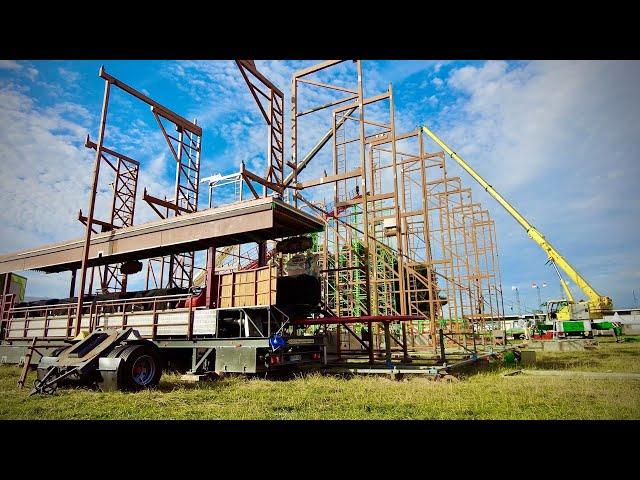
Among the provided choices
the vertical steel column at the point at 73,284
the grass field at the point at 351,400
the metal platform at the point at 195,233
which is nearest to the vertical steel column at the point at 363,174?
the metal platform at the point at 195,233

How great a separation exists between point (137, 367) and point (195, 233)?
13.5ft

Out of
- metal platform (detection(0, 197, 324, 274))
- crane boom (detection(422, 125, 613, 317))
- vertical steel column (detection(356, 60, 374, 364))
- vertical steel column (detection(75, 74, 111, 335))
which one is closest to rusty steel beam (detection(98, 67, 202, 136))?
vertical steel column (detection(75, 74, 111, 335))

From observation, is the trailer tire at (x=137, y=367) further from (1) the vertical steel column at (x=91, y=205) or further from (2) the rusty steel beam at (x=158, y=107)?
(2) the rusty steel beam at (x=158, y=107)

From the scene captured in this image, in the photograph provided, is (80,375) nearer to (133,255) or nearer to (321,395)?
(321,395)

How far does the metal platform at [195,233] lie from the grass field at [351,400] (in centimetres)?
396

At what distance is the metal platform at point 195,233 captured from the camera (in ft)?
34.0

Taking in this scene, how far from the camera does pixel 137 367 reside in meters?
8.74

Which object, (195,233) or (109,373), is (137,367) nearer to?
(109,373)

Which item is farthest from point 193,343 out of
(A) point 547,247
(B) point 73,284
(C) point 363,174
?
(A) point 547,247

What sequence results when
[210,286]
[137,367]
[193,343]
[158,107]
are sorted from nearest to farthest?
1. [137,367]
2. [193,343]
3. [210,286]
4. [158,107]

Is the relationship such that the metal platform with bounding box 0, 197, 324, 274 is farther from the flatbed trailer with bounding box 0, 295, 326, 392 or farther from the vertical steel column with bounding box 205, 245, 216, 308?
the flatbed trailer with bounding box 0, 295, 326, 392

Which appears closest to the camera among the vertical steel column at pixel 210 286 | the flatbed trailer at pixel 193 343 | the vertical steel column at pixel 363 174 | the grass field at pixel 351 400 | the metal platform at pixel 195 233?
the grass field at pixel 351 400

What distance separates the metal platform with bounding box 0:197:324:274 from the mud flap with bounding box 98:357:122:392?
156 inches
